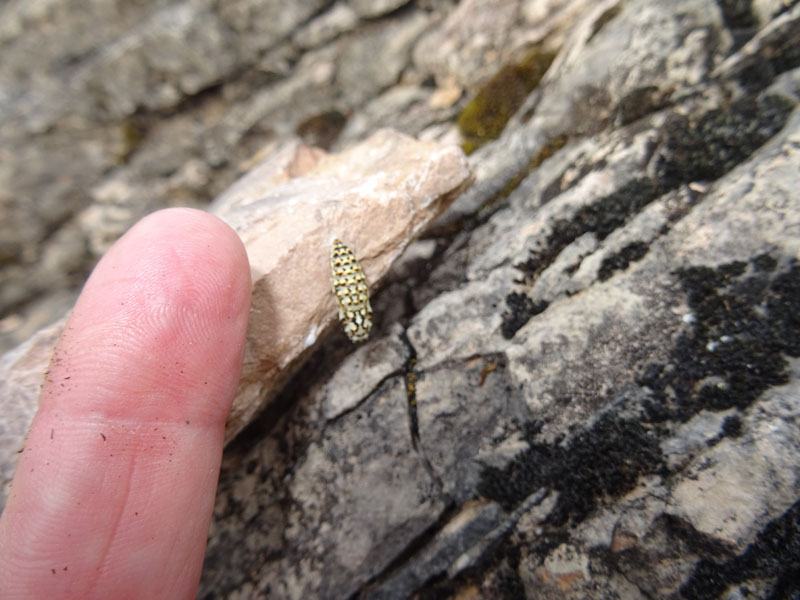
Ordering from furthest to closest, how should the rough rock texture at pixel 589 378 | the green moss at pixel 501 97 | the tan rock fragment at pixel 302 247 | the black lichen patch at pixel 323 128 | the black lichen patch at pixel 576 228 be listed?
the black lichen patch at pixel 323 128
the green moss at pixel 501 97
the black lichen patch at pixel 576 228
the tan rock fragment at pixel 302 247
the rough rock texture at pixel 589 378

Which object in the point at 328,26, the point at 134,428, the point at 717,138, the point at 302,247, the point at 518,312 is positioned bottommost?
the point at 518,312

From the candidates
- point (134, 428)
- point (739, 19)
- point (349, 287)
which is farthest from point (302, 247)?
point (739, 19)

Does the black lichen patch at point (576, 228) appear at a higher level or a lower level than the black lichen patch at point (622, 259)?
higher

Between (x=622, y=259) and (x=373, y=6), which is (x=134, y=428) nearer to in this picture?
(x=622, y=259)

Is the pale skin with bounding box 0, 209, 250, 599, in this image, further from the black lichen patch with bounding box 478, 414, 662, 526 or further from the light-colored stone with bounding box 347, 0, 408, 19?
the light-colored stone with bounding box 347, 0, 408, 19

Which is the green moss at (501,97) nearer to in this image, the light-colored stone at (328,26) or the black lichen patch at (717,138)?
the black lichen patch at (717,138)

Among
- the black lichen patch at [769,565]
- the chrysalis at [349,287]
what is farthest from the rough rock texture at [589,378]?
the chrysalis at [349,287]
